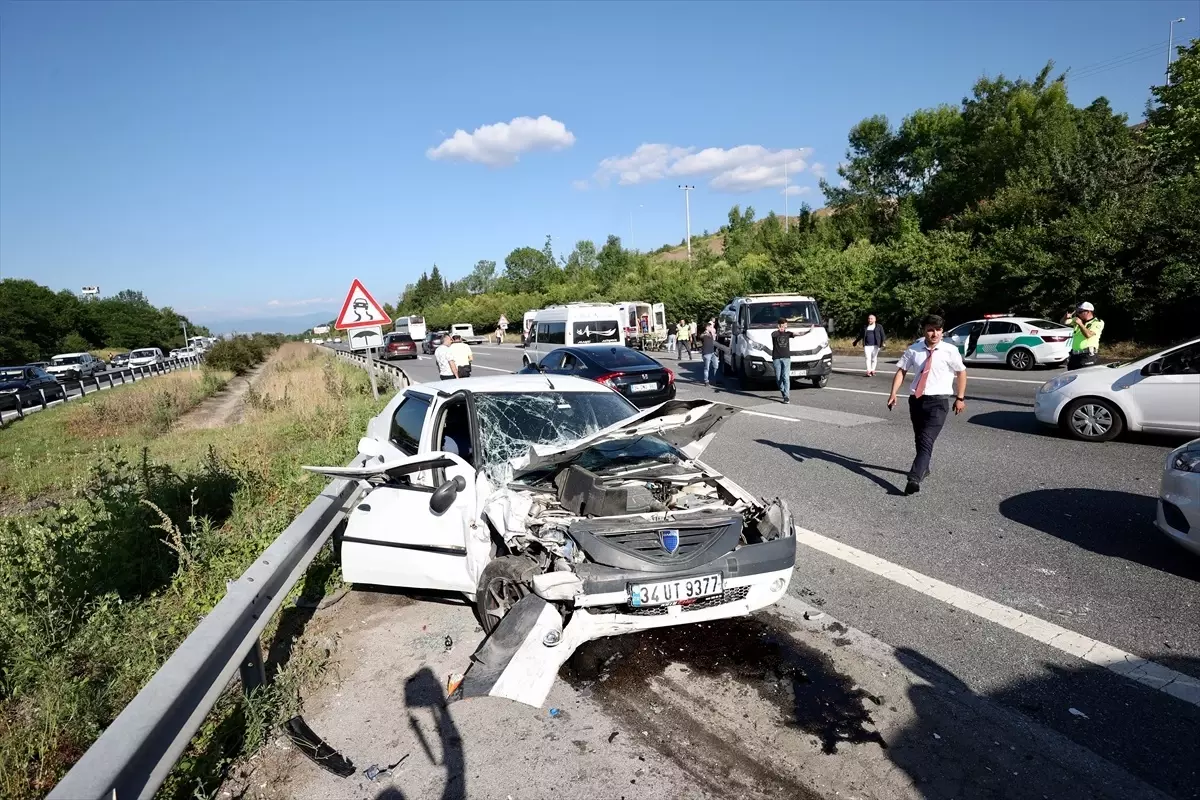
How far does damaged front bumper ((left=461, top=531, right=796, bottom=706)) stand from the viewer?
136 inches

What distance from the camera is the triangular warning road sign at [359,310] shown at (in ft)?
41.1

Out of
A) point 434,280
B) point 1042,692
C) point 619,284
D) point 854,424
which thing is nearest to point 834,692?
point 1042,692

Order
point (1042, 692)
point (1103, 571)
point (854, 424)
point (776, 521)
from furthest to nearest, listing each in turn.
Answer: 1. point (854, 424)
2. point (1103, 571)
3. point (776, 521)
4. point (1042, 692)

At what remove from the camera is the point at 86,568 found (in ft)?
16.4

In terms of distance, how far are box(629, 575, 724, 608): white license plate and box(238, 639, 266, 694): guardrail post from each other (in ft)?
6.41

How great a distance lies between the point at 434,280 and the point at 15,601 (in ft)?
443

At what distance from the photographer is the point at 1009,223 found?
28.0 metres

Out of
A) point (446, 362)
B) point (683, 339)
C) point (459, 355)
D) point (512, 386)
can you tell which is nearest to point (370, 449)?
point (512, 386)

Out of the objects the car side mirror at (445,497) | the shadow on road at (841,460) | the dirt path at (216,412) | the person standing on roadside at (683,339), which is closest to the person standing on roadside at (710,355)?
the person standing on roadside at (683,339)

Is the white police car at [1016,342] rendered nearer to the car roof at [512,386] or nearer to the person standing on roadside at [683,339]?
the person standing on roadside at [683,339]

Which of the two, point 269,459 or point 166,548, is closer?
point 166,548

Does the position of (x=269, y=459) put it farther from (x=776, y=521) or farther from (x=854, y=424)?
(x=854, y=424)

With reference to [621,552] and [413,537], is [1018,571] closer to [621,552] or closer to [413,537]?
[621,552]

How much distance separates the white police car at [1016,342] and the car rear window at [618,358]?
31.3 ft
